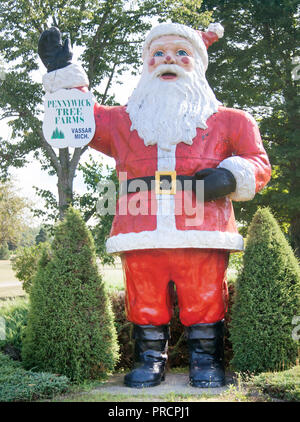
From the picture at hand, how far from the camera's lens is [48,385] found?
3357 mm

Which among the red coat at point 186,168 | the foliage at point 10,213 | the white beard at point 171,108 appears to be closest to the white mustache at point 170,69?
the white beard at point 171,108

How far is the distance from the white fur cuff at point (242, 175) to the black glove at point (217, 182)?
0.13ft

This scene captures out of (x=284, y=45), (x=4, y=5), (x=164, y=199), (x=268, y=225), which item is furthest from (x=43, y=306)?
(x=284, y=45)

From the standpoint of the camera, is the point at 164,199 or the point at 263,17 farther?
the point at 263,17

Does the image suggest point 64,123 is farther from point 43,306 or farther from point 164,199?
point 43,306

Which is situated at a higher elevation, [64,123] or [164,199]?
[64,123]

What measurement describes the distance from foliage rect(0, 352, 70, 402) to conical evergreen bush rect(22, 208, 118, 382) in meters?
0.23

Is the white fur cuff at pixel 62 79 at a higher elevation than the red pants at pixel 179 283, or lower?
higher

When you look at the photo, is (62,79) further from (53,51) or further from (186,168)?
(186,168)

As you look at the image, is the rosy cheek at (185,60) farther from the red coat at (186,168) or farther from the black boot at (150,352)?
the black boot at (150,352)

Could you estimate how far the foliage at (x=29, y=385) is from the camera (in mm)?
3279

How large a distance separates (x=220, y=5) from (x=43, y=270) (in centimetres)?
1330

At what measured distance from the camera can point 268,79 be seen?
14.8m

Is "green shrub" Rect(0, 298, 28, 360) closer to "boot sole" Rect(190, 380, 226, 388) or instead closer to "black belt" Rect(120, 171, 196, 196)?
"boot sole" Rect(190, 380, 226, 388)
